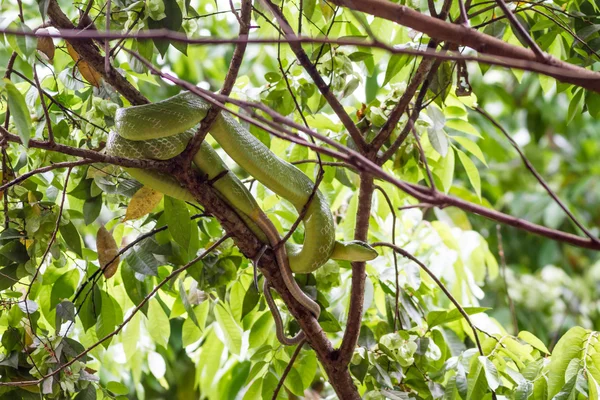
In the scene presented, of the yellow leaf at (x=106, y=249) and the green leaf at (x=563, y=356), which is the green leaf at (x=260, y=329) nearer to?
the yellow leaf at (x=106, y=249)

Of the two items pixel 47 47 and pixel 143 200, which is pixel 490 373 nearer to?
pixel 143 200

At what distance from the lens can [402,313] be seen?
1777 millimetres

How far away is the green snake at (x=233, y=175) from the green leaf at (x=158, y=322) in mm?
445

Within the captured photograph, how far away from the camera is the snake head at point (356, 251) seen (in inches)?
59.0

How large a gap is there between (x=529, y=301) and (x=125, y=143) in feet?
14.6

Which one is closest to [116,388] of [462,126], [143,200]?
[143,200]

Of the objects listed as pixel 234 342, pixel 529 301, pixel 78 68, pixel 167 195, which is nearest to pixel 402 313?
pixel 234 342

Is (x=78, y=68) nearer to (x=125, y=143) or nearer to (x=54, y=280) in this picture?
(x=125, y=143)

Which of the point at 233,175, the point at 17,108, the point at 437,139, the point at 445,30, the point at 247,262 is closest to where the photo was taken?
the point at 445,30

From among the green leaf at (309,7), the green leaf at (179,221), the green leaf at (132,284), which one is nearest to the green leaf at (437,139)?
the green leaf at (309,7)

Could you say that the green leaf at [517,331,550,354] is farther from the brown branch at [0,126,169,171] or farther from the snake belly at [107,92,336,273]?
the brown branch at [0,126,169,171]

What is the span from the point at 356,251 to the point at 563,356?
0.47m

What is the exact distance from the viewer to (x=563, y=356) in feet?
4.74

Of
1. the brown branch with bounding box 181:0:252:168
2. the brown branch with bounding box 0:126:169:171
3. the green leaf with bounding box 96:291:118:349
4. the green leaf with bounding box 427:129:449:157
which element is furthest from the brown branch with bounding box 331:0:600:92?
the green leaf with bounding box 96:291:118:349
